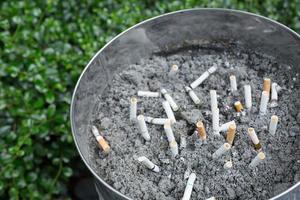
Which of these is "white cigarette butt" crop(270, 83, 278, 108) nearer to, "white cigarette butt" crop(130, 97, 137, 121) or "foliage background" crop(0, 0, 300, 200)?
"white cigarette butt" crop(130, 97, 137, 121)

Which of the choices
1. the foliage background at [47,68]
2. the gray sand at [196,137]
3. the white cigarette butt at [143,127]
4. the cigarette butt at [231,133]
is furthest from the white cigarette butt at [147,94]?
the foliage background at [47,68]

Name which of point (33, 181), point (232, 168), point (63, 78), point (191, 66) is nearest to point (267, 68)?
point (191, 66)

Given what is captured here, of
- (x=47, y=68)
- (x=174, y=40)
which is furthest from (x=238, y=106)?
(x=47, y=68)

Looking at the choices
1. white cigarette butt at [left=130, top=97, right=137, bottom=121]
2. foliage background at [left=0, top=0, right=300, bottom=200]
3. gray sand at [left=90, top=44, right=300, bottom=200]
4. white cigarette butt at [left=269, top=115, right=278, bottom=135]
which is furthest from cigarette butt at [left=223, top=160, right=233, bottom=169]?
foliage background at [left=0, top=0, right=300, bottom=200]

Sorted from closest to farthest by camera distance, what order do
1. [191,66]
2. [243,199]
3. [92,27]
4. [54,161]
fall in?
[243,199]
[191,66]
[54,161]
[92,27]

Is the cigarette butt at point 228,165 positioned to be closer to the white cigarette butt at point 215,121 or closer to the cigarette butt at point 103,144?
the white cigarette butt at point 215,121

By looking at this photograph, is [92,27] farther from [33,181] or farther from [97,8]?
[33,181]

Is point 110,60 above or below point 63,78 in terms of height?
above
